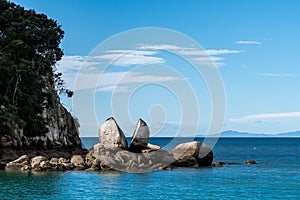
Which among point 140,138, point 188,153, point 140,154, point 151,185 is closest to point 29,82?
point 140,138

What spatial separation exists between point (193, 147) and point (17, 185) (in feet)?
62.0

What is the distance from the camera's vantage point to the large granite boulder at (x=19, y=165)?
4184 centimetres

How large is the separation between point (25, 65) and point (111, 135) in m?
12.3

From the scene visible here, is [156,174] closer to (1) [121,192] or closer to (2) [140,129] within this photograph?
(2) [140,129]

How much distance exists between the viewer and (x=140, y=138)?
4678cm

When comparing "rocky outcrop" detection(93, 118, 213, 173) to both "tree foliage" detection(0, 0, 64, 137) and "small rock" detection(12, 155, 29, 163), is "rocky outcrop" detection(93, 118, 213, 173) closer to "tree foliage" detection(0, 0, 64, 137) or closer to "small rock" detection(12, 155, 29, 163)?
"small rock" detection(12, 155, 29, 163)

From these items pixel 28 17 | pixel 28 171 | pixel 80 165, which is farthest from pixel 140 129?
pixel 28 17

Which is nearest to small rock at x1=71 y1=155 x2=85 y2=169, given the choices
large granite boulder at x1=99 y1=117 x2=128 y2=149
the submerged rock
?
large granite boulder at x1=99 y1=117 x2=128 y2=149

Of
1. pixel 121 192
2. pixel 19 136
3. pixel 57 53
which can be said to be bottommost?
pixel 121 192

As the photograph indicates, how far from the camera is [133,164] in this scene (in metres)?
42.9

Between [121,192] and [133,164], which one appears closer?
[121,192]

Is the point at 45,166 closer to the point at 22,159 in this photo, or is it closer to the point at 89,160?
the point at 22,159

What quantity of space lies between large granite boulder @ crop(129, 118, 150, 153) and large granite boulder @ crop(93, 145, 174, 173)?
8.01ft

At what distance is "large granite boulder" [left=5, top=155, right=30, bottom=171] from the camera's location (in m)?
41.8
